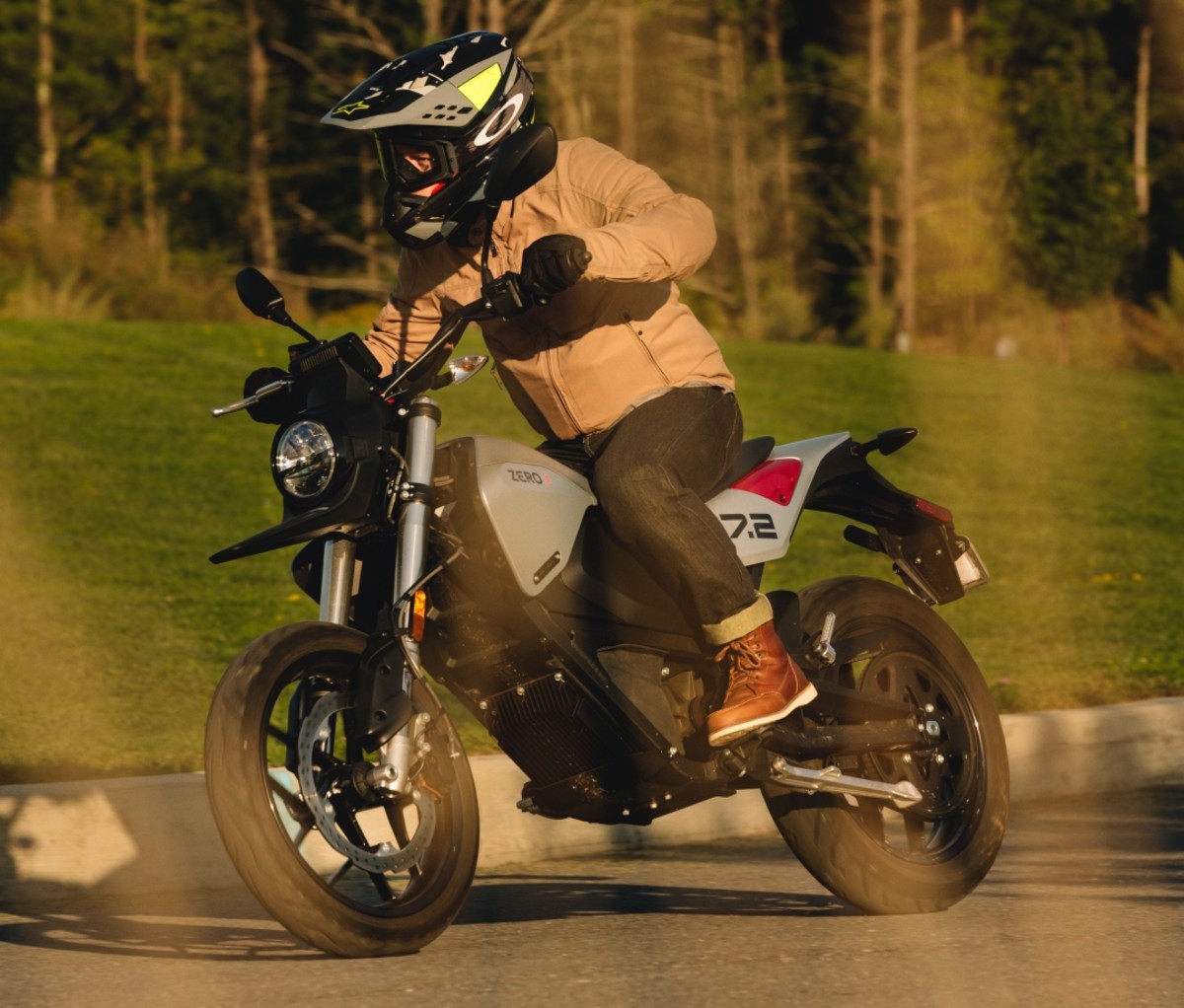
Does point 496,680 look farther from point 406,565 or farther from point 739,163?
point 739,163

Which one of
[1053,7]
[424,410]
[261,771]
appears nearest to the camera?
[261,771]

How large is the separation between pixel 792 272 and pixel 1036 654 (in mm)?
37842

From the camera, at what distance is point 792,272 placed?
46.7 metres

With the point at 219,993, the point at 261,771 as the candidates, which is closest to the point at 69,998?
the point at 219,993

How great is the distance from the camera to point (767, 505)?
5359 millimetres

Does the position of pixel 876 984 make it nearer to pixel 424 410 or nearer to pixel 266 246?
pixel 424 410

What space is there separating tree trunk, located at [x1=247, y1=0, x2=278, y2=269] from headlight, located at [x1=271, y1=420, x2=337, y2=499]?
34.8 m

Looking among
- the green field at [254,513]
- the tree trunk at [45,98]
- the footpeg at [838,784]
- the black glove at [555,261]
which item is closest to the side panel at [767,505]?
the footpeg at [838,784]

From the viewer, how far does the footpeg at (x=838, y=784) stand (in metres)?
5.22

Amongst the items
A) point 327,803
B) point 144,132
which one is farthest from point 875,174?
point 327,803

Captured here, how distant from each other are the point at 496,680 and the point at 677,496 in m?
0.59

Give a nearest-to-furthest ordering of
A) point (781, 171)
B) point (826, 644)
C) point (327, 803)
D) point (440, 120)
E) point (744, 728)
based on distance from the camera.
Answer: point (327, 803) → point (440, 120) → point (744, 728) → point (826, 644) → point (781, 171)

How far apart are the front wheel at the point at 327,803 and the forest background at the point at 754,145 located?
19.6 metres

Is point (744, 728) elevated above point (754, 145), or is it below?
above
